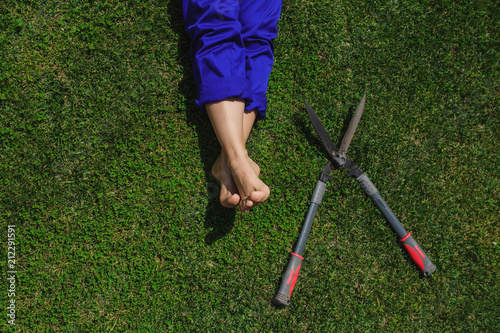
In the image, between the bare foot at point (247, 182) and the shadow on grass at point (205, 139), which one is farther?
the shadow on grass at point (205, 139)

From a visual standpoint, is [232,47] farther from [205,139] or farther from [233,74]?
[205,139]

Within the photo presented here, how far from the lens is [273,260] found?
2951 millimetres

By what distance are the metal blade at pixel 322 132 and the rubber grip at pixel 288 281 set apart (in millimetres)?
961

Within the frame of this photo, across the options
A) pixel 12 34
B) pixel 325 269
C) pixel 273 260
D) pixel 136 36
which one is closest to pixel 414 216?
pixel 325 269

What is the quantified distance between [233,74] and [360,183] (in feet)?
5.06

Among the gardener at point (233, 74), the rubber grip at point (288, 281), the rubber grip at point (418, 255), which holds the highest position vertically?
the gardener at point (233, 74)

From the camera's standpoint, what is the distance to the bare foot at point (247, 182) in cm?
234

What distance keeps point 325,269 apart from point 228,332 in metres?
1.00

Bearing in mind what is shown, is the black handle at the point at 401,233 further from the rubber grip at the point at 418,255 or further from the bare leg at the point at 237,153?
the bare leg at the point at 237,153

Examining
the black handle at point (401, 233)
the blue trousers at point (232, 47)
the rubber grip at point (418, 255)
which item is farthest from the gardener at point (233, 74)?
the rubber grip at point (418, 255)

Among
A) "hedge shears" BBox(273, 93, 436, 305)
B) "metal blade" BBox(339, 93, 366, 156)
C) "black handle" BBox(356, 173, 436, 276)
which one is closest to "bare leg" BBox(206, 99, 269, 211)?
"hedge shears" BBox(273, 93, 436, 305)

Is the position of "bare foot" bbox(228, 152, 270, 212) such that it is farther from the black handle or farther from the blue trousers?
the black handle

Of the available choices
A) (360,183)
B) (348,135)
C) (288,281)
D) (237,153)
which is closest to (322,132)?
(348,135)

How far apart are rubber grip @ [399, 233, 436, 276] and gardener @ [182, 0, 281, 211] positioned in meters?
1.54
